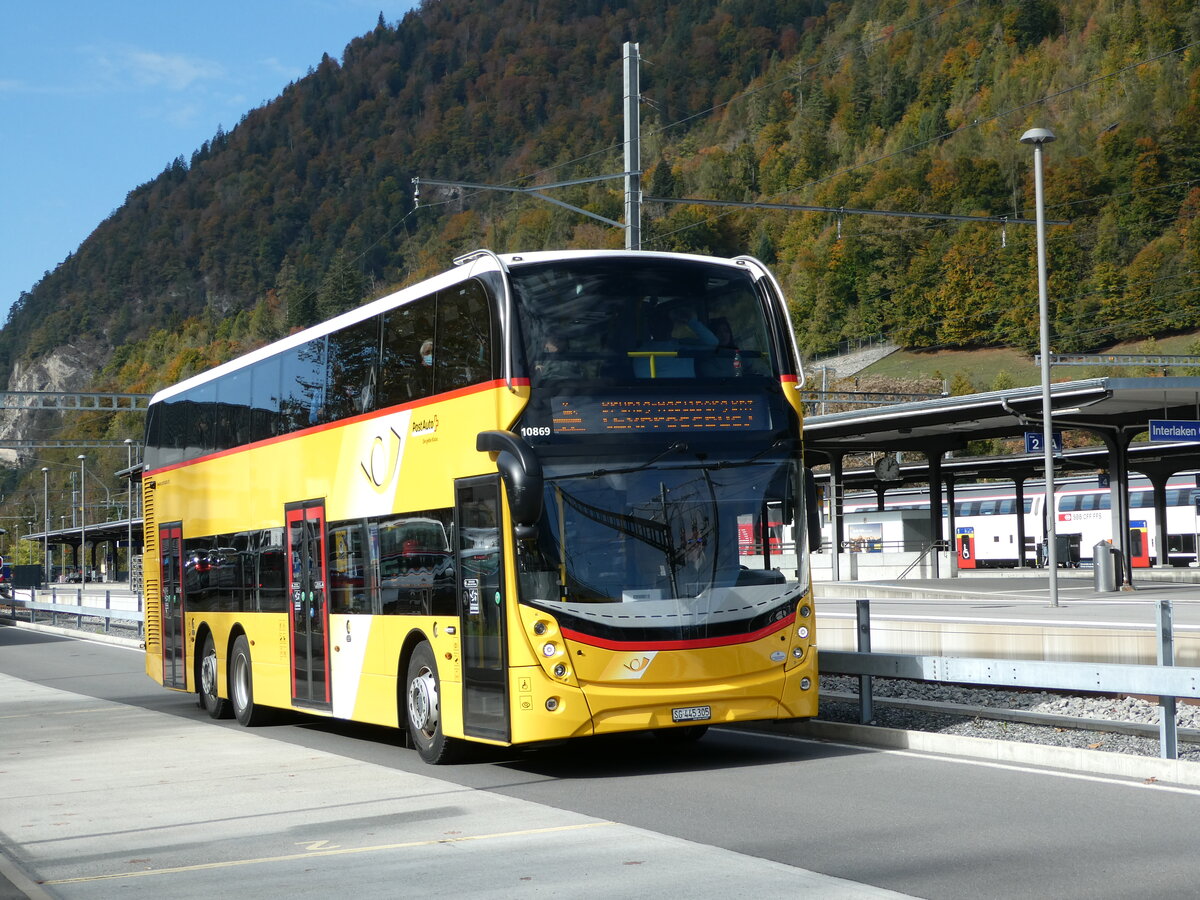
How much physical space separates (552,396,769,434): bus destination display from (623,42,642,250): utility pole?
7872 mm

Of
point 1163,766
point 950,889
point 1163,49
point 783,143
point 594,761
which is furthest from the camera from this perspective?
point 783,143

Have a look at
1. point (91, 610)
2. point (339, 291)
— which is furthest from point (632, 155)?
point (339, 291)

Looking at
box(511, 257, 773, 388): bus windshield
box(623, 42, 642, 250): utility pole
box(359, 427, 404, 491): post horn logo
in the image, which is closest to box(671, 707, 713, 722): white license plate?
box(511, 257, 773, 388): bus windshield

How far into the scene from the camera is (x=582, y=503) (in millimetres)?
11547

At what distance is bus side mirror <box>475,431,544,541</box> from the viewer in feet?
36.0

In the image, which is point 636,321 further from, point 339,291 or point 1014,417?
point 339,291

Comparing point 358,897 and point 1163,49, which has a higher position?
point 1163,49

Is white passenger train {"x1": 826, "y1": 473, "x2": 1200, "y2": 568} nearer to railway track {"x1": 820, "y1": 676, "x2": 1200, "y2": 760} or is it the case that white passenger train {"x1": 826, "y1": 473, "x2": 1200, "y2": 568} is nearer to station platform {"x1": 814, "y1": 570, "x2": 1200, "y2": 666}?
station platform {"x1": 814, "y1": 570, "x2": 1200, "y2": 666}

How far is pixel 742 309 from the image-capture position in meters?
12.5

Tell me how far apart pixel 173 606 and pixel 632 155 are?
8.33 metres

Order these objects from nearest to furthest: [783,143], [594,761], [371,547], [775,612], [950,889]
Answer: [950,889] < [775,612] < [594,761] < [371,547] < [783,143]

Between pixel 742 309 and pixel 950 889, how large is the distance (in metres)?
6.25

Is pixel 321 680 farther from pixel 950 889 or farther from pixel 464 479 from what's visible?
pixel 950 889

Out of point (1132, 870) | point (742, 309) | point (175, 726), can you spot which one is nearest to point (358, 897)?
point (1132, 870)
